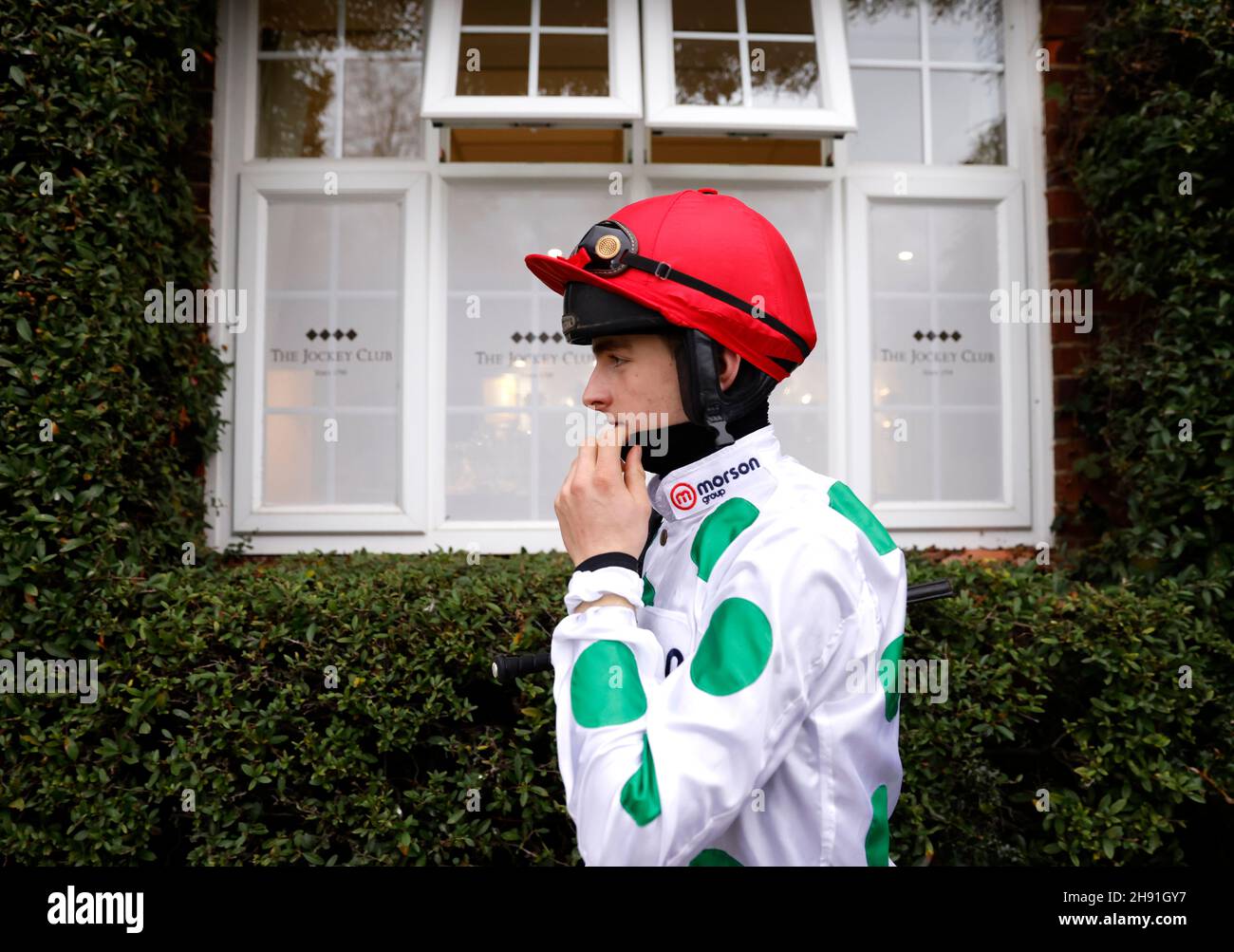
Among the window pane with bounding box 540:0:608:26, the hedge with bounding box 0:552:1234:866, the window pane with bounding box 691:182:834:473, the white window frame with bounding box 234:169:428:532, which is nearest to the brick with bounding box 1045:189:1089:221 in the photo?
the window pane with bounding box 691:182:834:473

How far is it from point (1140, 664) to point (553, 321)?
3.20 metres

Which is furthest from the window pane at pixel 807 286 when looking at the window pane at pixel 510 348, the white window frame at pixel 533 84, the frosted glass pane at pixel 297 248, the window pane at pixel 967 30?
the frosted glass pane at pixel 297 248

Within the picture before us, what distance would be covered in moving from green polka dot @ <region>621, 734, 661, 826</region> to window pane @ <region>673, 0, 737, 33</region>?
4479 mm

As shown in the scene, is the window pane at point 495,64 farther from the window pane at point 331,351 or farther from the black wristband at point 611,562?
the black wristband at point 611,562

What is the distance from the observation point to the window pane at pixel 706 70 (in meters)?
4.55

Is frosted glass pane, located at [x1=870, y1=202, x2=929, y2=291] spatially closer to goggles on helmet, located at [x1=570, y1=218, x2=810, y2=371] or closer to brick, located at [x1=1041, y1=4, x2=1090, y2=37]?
brick, located at [x1=1041, y1=4, x2=1090, y2=37]

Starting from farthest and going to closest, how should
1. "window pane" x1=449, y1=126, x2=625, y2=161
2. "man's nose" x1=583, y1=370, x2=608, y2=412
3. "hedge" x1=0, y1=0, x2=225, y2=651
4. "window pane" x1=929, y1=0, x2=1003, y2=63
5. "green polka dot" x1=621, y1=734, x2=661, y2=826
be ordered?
1. "window pane" x1=929, y1=0, x2=1003, y2=63
2. "window pane" x1=449, y1=126, x2=625, y2=161
3. "hedge" x1=0, y1=0, x2=225, y2=651
4. "man's nose" x1=583, y1=370, x2=608, y2=412
5. "green polka dot" x1=621, y1=734, x2=661, y2=826

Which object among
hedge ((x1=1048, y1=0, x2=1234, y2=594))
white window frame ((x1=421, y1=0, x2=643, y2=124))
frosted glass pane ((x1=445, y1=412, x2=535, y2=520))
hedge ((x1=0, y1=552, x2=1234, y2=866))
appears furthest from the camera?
frosted glass pane ((x1=445, y1=412, x2=535, y2=520))

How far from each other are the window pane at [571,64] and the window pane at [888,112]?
1467 millimetres

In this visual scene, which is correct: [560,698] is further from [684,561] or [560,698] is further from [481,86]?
[481,86]

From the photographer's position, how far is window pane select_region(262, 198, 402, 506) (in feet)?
14.8

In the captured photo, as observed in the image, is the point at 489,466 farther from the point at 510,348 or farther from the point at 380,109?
the point at 380,109

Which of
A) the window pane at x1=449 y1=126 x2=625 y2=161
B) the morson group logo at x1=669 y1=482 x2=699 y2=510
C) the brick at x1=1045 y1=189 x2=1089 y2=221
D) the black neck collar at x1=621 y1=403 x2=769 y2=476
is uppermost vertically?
the window pane at x1=449 y1=126 x2=625 y2=161

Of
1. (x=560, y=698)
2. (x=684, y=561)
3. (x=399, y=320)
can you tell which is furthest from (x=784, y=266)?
(x=399, y=320)
